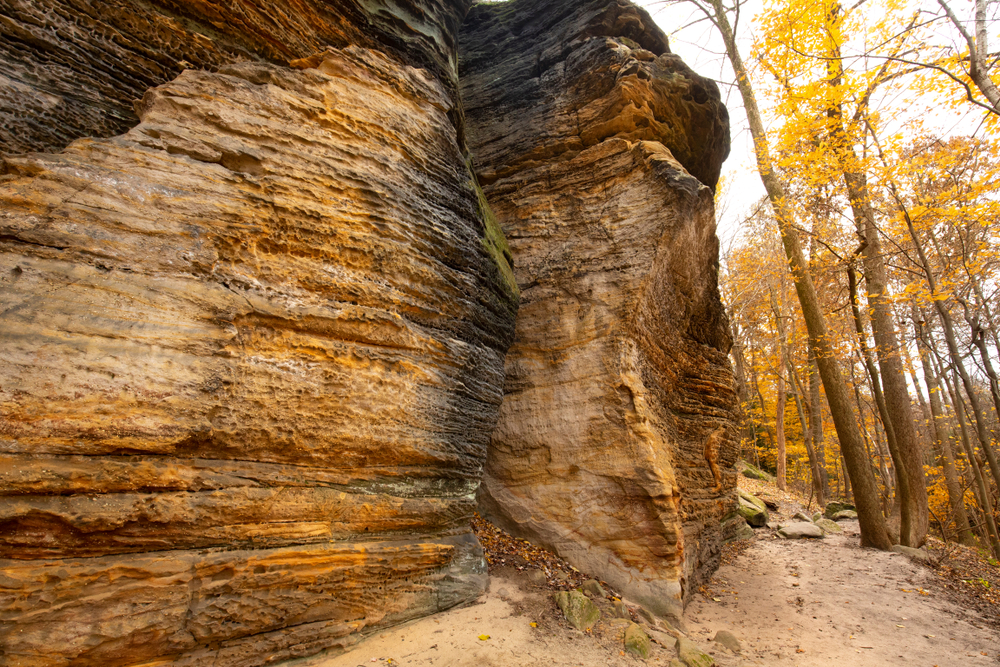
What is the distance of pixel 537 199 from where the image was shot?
306 inches

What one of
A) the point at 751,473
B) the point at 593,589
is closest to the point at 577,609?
the point at 593,589

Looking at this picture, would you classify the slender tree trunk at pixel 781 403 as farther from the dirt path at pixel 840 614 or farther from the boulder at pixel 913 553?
the dirt path at pixel 840 614

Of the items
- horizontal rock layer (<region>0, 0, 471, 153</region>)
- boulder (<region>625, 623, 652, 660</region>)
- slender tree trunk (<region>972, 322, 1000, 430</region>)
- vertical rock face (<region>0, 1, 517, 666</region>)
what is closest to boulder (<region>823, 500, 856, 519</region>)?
slender tree trunk (<region>972, 322, 1000, 430</region>)

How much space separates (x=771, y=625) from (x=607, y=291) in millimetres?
5197

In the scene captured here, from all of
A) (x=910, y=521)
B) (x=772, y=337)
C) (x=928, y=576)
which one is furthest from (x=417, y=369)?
(x=772, y=337)

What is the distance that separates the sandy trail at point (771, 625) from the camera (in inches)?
164

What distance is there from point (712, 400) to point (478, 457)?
16.8 feet

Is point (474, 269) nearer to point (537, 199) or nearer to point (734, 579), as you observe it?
point (537, 199)

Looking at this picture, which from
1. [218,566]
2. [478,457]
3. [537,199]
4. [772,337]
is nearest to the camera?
[218,566]

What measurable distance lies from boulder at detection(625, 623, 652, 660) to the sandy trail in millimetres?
78

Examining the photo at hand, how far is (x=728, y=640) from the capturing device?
5.62m

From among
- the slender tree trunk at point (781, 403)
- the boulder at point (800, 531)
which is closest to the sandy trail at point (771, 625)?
the boulder at point (800, 531)

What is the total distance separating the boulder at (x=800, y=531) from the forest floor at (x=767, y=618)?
0.65 meters

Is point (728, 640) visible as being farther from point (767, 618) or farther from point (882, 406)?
point (882, 406)
